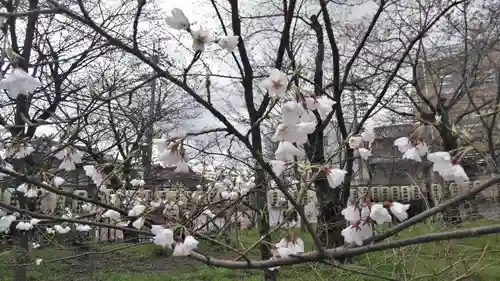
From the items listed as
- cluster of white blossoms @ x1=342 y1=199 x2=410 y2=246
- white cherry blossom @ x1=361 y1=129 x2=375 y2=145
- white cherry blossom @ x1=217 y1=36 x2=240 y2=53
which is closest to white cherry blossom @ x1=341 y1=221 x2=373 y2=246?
cluster of white blossoms @ x1=342 y1=199 x2=410 y2=246

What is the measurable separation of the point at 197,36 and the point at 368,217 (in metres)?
0.70

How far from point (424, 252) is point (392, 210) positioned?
10.7ft

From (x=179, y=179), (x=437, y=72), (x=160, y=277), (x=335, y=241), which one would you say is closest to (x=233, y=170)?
(x=179, y=179)

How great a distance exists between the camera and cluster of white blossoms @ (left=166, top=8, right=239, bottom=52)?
1281mm

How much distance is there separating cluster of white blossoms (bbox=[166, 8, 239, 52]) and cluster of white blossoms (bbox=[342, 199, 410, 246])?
2.05 feet

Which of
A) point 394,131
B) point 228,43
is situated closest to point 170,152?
point 228,43

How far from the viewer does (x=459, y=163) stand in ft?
4.08

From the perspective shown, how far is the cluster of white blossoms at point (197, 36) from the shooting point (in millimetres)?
1281

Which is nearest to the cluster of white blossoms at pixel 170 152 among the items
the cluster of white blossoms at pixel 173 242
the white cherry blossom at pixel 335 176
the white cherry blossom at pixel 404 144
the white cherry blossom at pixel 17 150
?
the cluster of white blossoms at pixel 173 242

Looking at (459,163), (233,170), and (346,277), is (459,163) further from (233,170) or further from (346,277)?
(346,277)

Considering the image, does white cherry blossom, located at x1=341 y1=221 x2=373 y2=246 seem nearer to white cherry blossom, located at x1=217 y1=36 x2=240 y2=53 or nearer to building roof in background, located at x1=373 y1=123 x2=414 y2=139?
building roof in background, located at x1=373 y1=123 x2=414 y2=139

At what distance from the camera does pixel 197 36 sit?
137 cm

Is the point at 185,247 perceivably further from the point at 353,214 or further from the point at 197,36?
the point at 197,36

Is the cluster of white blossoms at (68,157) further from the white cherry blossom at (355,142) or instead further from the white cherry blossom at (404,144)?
the white cherry blossom at (404,144)
